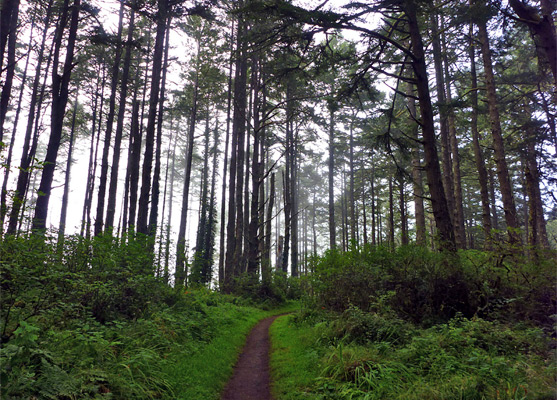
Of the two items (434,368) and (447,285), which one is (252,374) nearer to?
(434,368)

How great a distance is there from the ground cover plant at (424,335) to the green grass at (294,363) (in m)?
0.03

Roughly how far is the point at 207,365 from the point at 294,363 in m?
1.59

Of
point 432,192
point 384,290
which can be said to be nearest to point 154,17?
point 432,192

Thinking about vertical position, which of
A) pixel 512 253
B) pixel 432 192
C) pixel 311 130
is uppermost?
pixel 311 130

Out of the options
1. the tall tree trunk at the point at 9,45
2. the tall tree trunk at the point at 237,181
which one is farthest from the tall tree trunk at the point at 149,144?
the tall tree trunk at the point at 9,45

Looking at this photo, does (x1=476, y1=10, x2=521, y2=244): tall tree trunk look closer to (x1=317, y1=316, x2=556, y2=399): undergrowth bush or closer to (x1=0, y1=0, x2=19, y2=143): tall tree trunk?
(x1=317, y1=316, x2=556, y2=399): undergrowth bush

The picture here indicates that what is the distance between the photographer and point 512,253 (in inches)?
233

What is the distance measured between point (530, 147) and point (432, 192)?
14596mm

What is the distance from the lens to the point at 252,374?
593 cm

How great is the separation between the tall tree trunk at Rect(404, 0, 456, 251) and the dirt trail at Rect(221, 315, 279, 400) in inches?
194

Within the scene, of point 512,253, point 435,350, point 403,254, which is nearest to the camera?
point 435,350

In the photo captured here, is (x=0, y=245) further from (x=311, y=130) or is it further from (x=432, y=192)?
(x=311, y=130)

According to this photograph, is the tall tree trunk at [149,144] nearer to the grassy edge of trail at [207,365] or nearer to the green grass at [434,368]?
the grassy edge of trail at [207,365]

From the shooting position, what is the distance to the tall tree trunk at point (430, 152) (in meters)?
7.64
